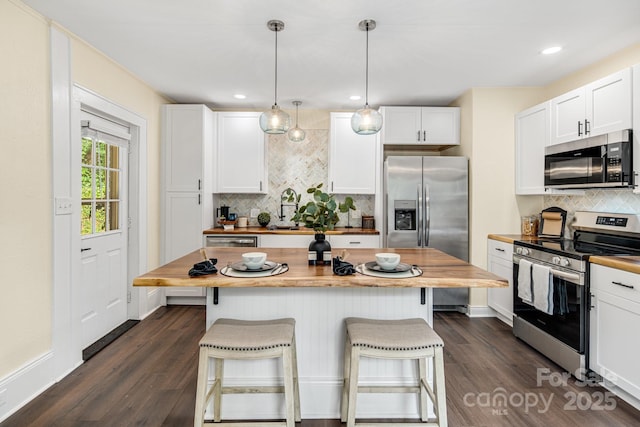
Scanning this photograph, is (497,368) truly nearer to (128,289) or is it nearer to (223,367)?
(223,367)

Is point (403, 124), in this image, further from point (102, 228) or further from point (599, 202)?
point (102, 228)

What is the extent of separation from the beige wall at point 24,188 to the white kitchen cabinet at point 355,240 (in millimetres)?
2713

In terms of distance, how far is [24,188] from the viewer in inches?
86.5

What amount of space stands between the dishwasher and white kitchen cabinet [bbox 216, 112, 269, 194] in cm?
66

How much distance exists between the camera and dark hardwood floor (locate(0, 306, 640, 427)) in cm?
204

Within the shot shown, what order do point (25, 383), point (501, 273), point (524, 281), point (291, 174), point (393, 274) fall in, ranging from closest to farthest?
point (393, 274)
point (25, 383)
point (524, 281)
point (501, 273)
point (291, 174)

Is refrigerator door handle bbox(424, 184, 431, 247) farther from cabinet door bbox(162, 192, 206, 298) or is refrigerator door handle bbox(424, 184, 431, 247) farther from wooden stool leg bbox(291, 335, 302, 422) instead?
cabinet door bbox(162, 192, 206, 298)

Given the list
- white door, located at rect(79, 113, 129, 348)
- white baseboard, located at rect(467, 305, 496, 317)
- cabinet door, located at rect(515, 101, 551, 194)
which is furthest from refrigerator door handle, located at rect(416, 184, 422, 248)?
white door, located at rect(79, 113, 129, 348)

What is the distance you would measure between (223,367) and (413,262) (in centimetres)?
128

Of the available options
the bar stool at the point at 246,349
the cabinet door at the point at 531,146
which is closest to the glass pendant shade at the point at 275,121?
the bar stool at the point at 246,349

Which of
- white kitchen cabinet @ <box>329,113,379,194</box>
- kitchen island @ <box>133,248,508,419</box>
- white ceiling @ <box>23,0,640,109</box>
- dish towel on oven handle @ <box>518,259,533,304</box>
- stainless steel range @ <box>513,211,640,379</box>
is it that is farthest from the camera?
white kitchen cabinet @ <box>329,113,379,194</box>

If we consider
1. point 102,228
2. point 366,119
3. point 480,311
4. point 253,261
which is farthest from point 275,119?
point 480,311

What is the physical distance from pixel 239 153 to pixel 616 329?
398 centimetres

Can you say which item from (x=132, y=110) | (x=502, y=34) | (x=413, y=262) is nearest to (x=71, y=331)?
(x=132, y=110)
